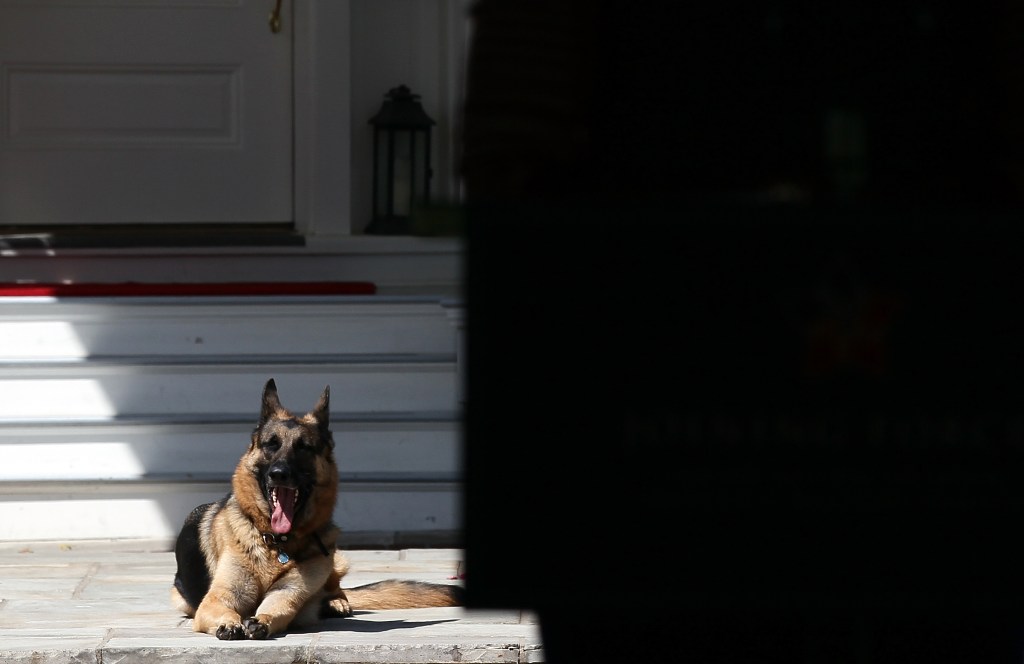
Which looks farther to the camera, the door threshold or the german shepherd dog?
the door threshold

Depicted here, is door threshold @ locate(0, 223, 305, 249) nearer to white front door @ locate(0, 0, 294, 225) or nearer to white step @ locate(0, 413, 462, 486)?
white front door @ locate(0, 0, 294, 225)

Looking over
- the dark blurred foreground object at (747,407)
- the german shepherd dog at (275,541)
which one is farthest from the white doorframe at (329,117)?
the dark blurred foreground object at (747,407)

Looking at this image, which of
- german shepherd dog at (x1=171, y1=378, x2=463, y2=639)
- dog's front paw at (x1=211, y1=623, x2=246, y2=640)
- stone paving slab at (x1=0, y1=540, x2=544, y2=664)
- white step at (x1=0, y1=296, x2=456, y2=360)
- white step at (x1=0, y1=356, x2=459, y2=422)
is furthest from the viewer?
white step at (x1=0, y1=296, x2=456, y2=360)

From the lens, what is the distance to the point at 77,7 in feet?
24.3

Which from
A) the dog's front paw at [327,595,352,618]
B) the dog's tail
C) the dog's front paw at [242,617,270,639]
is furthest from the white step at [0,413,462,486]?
the dog's front paw at [242,617,270,639]

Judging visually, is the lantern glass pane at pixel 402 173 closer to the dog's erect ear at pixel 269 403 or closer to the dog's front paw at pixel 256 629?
the dog's erect ear at pixel 269 403

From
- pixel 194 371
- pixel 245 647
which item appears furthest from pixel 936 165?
pixel 194 371

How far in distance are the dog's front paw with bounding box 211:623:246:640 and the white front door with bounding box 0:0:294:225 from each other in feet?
9.66

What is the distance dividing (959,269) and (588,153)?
49 cm

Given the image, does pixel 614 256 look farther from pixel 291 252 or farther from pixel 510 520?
pixel 291 252

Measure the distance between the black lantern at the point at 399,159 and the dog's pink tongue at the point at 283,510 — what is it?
217 centimetres

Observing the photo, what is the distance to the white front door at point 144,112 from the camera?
7426mm

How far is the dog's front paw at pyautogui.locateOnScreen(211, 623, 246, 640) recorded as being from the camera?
5.03 metres

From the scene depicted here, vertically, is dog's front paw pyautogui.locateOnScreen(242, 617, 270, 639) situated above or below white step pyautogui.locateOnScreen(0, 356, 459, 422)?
below
